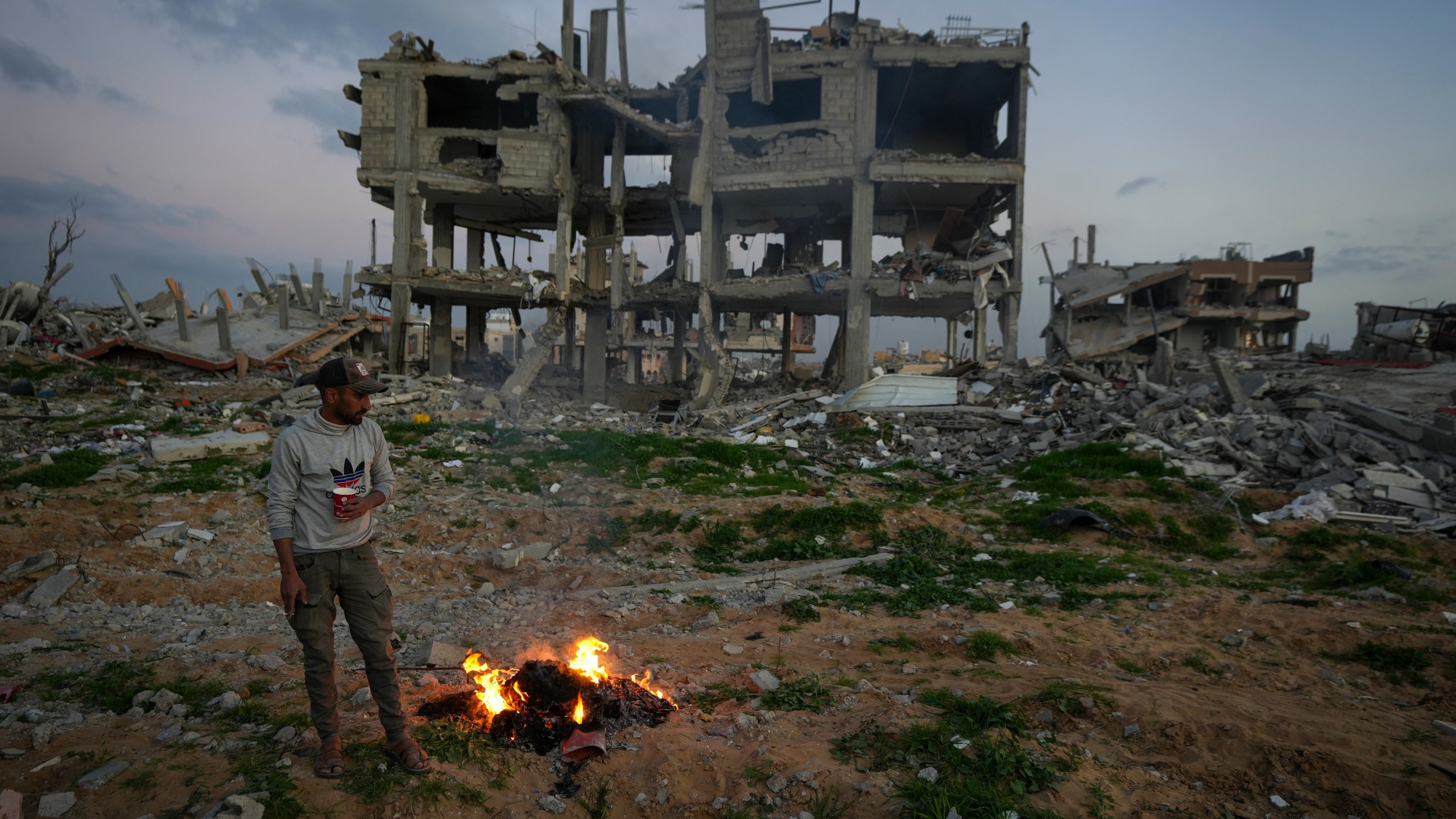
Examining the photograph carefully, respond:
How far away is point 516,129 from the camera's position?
60.8 ft

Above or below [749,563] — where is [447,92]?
above

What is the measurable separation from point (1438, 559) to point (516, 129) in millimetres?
19284

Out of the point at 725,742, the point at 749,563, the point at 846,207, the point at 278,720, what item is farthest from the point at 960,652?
the point at 846,207

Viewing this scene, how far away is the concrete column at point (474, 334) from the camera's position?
74.1 feet

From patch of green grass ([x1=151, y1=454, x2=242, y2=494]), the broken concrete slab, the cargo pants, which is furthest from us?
patch of green grass ([x1=151, y1=454, x2=242, y2=494])

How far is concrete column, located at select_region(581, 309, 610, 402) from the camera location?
2050cm

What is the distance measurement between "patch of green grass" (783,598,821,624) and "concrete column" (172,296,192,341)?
757 inches

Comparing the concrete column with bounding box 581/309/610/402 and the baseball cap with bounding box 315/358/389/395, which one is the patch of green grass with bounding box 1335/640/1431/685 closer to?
the baseball cap with bounding box 315/358/389/395

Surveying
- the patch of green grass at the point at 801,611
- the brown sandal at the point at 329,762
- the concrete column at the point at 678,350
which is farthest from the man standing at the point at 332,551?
the concrete column at the point at 678,350

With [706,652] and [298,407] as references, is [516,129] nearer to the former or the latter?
[298,407]

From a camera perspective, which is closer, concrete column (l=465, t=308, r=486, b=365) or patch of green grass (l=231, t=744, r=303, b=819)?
patch of green grass (l=231, t=744, r=303, b=819)

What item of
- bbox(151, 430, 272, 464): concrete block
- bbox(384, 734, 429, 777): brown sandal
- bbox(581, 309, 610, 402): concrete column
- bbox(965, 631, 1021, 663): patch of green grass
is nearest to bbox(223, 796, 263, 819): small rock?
bbox(384, 734, 429, 777): brown sandal

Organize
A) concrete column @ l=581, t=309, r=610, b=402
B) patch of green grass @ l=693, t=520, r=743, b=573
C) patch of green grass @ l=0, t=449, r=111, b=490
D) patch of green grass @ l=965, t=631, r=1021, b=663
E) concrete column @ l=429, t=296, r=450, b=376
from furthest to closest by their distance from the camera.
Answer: concrete column @ l=581, t=309, r=610, b=402
concrete column @ l=429, t=296, r=450, b=376
patch of green grass @ l=0, t=449, r=111, b=490
patch of green grass @ l=693, t=520, r=743, b=573
patch of green grass @ l=965, t=631, r=1021, b=663

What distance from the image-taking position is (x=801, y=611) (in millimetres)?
5578
